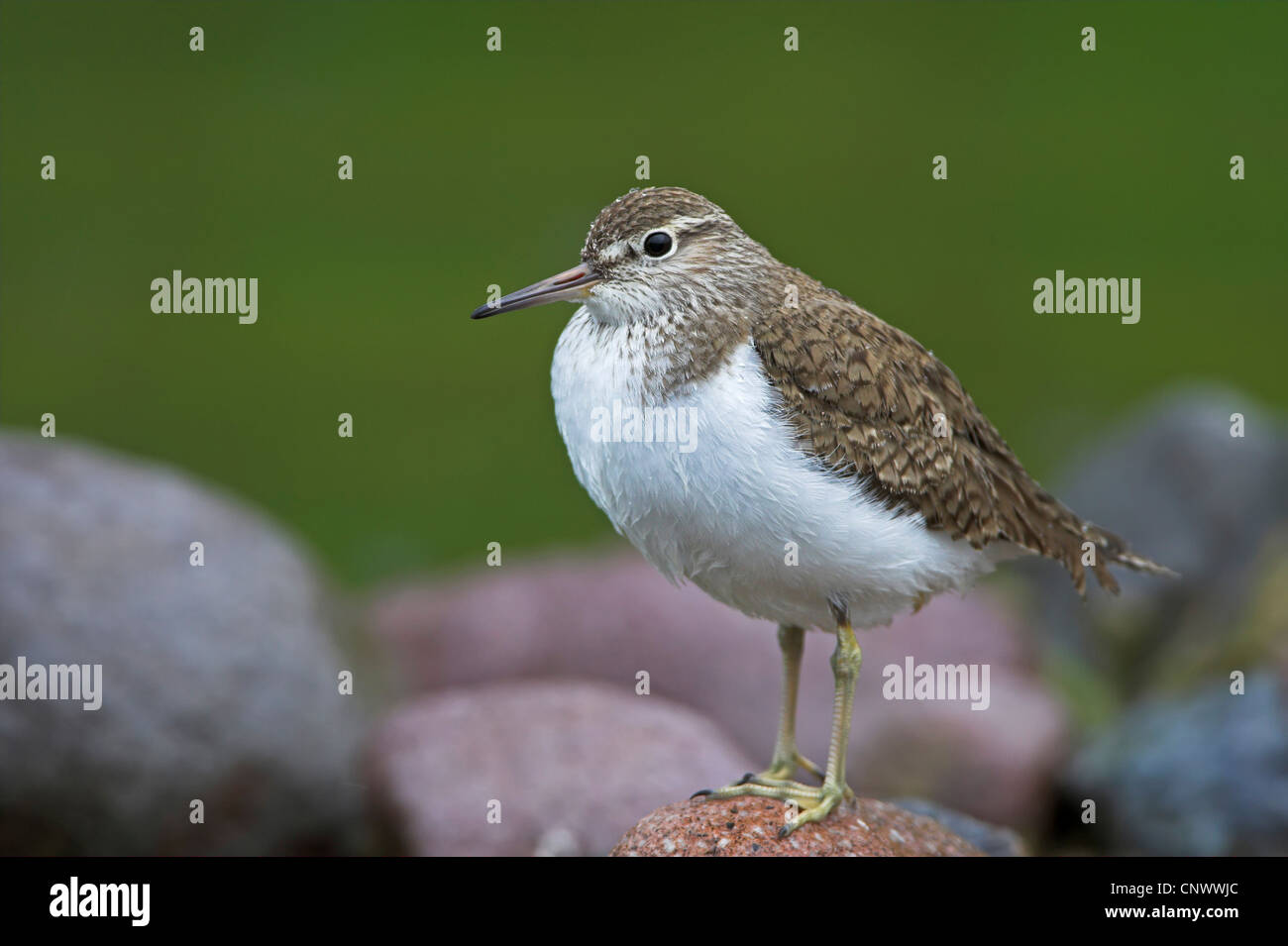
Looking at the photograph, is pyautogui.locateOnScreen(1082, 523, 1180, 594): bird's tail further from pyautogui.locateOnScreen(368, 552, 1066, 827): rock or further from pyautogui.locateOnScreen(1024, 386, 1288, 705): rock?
pyautogui.locateOnScreen(1024, 386, 1288, 705): rock

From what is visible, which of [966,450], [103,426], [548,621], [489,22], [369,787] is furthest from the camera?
[489,22]

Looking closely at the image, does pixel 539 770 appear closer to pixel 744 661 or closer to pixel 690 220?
pixel 744 661

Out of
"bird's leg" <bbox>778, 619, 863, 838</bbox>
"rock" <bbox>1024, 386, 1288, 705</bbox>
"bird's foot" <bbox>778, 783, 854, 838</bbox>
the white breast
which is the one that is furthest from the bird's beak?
"rock" <bbox>1024, 386, 1288, 705</bbox>

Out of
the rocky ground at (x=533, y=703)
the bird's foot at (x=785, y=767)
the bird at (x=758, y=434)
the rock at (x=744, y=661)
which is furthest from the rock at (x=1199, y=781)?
the bird at (x=758, y=434)

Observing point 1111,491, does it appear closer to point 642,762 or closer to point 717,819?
point 642,762

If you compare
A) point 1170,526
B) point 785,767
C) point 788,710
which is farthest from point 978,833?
point 1170,526
